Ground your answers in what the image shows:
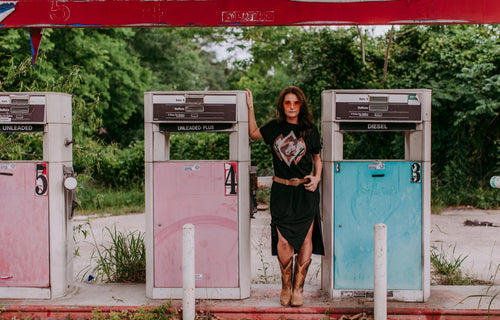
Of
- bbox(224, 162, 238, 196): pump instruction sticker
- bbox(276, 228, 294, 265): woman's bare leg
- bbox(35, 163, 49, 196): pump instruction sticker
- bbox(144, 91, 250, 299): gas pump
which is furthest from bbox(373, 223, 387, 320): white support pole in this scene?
bbox(35, 163, 49, 196): pump instruction sticker

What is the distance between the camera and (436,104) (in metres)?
9.96

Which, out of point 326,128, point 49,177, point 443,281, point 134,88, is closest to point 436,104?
point 443,281

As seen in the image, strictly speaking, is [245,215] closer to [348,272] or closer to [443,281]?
[348,272]

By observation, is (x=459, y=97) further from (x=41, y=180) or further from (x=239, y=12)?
(x=41, y=180)

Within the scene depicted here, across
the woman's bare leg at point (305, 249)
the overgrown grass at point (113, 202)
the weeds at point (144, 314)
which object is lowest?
the weeds at point (144, 314)

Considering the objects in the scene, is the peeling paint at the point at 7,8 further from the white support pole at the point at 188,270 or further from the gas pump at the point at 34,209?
the white support pole at the point at 188,270

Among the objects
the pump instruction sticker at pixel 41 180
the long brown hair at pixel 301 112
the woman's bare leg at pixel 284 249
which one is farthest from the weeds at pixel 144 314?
the long brown hair at pixel 301 112

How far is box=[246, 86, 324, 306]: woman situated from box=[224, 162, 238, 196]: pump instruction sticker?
0.34 meters

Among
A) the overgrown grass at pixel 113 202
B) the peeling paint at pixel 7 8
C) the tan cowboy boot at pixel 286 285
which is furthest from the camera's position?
the overgrown grass at pixel 113 202

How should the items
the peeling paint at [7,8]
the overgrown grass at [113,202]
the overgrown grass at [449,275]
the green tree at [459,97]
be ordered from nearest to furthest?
the peeling paint at [7,8] → the overgrown grass at [449,275] → the green tree at [459,97] → the overgrown grass at [113,202]

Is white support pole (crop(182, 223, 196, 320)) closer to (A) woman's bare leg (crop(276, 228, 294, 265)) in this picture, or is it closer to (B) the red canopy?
(A) woman's bare leg (crop(276, 228, 294, 265))

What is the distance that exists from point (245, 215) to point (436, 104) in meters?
7.12

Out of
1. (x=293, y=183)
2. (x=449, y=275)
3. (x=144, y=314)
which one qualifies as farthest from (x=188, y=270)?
(x=449, y=275)

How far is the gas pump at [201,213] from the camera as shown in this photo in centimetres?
425
